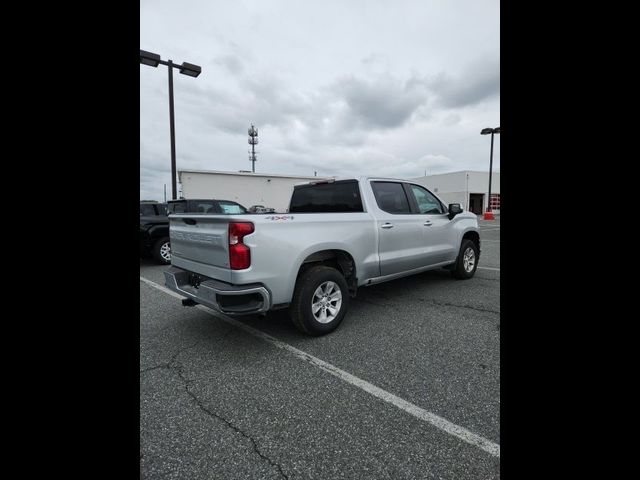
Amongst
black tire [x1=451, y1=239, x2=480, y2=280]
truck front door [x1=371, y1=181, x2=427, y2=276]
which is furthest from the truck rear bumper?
black tire [x1=451, y1=239, x2=480, y2=280]

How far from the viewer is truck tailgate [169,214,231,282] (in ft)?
10.6

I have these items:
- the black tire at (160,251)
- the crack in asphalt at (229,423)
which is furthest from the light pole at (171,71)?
the crack in asphalt at (229,423)

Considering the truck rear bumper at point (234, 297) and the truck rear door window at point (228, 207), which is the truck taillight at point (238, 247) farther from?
the truck rear door window at point (228, 207)

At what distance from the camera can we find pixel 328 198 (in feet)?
15.8

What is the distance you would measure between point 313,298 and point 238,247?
106 centimetres

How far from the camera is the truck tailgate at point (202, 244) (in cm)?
323

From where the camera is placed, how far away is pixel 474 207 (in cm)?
4078

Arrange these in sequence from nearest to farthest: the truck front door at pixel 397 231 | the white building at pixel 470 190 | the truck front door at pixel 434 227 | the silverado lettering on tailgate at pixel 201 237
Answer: the silverado lettering on tailgate at pixel 201 237 < the truck front door at pixel 397 231 < the truck front door at pixel 434 227 < the white building at pixel 470 190

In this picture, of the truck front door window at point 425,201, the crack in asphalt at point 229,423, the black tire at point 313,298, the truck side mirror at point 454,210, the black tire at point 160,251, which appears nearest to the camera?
the crack in asphalt at point 229,423

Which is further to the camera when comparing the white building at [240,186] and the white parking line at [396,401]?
the white building at [240,186]

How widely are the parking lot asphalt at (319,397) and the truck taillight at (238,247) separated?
0.96 metres

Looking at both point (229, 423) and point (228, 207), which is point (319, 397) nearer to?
point (229, 423)

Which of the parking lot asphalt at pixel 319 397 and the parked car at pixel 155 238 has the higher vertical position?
the parked car at pixel 155 238
